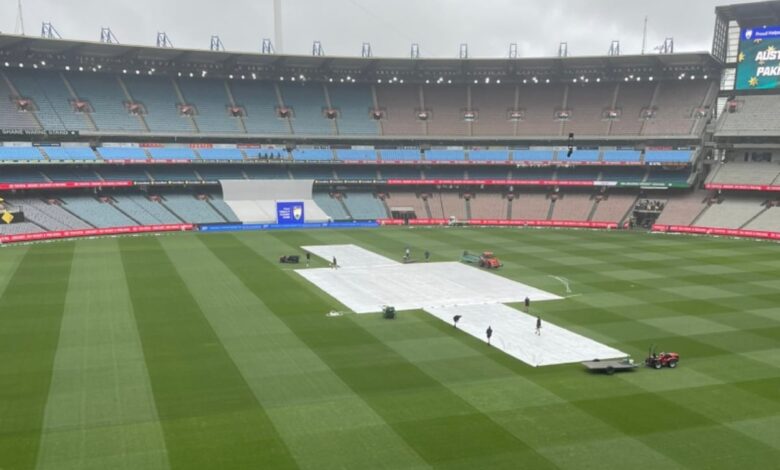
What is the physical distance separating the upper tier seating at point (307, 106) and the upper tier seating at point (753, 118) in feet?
187

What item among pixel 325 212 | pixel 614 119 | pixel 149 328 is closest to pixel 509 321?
pixel 149 328

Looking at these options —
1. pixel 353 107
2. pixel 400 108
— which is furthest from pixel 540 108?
pixel 353 107

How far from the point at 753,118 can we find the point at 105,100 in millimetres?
89954

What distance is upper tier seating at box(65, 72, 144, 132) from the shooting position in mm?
82750

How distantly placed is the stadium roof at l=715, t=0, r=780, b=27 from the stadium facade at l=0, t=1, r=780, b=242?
0.64 ft

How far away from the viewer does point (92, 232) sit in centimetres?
7062

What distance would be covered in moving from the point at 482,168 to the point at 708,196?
32269 millimetres

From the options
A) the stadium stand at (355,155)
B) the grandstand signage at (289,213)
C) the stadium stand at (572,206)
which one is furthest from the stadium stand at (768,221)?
the grandstand signage at (289,213)

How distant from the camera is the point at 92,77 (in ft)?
283

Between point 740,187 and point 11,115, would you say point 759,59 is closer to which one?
point 740,187

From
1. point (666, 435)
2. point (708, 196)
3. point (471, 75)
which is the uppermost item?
point (471, 75)

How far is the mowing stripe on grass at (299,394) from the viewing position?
19.7 m

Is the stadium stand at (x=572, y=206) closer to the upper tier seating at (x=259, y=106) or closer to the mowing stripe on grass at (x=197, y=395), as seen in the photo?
the upper tier seating at (x=259, y=106)

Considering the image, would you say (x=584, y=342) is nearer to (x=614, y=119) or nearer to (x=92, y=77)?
(x=614, y=119)
